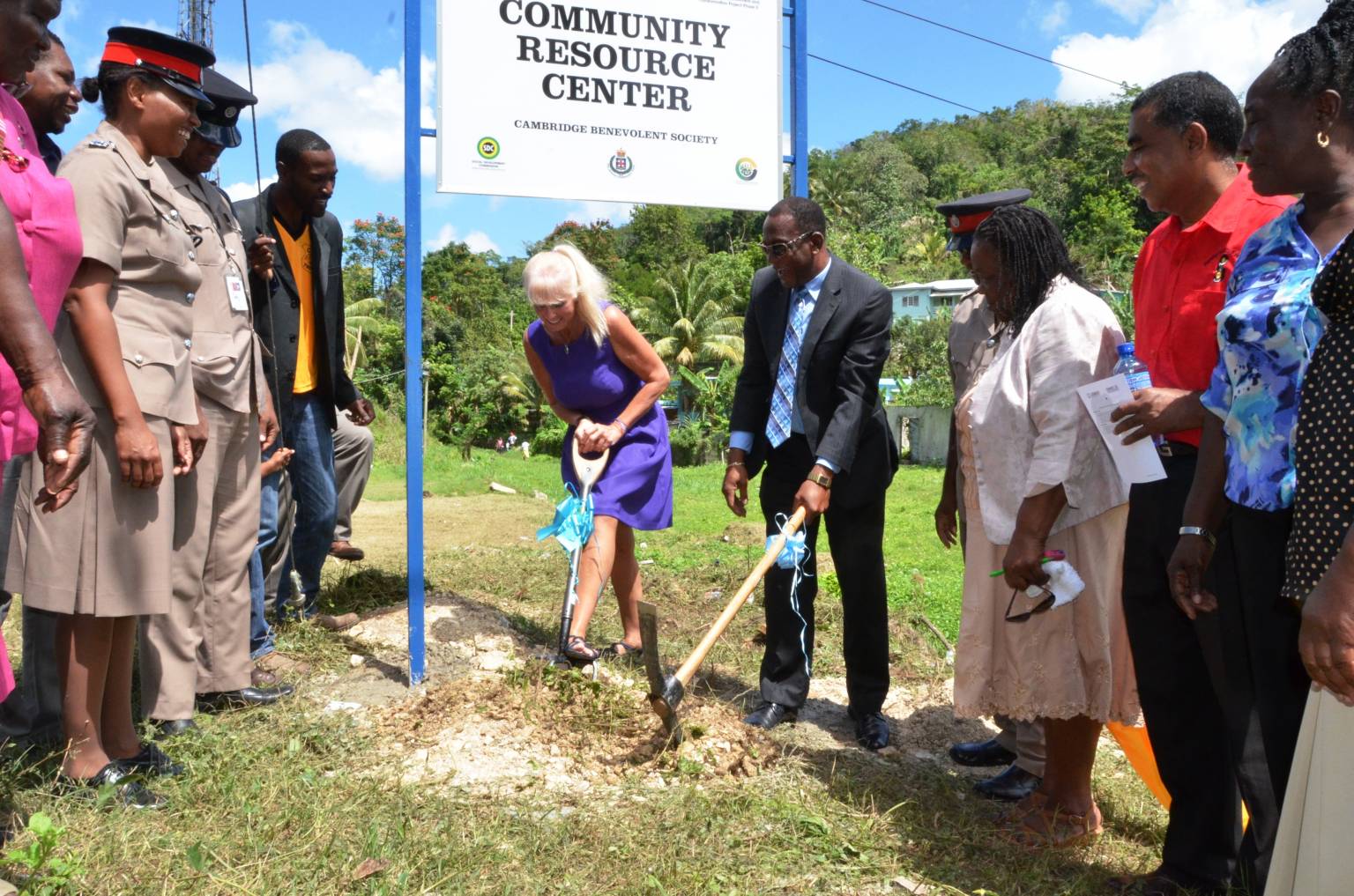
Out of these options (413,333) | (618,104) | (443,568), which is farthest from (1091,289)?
(443,568)

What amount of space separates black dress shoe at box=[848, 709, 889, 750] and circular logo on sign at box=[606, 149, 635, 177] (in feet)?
8.38

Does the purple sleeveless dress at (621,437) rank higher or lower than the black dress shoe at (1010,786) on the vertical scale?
higher

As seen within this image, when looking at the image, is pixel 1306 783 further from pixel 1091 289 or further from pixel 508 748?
pixel 508 748

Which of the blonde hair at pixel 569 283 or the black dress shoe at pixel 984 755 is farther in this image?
the blonde hair at pixel 569 283

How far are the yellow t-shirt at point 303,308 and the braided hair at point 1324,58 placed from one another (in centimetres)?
410

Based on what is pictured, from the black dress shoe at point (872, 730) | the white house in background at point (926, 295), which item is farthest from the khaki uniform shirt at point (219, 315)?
the white house in background at point (926, 295)

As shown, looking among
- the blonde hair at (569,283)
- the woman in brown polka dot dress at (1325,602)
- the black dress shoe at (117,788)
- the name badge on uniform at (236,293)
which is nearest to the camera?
the woman in brown polka dot dress at (1325,602)

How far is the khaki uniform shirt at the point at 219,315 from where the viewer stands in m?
3.78

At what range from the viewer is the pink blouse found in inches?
96.3

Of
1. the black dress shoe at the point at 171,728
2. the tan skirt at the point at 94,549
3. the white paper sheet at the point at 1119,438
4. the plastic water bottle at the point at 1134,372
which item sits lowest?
the black dress shoe at the point at 171,728

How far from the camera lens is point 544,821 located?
3.21 metres

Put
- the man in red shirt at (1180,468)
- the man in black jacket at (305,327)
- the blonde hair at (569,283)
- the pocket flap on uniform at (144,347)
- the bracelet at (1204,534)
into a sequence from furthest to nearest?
1. the man in black jacket at (305,327)
2. the blonde hair at (569,283)
3. the pocket flap on uniform at (144,347)
4. the man in red shirt at (1180,468)
5. the bracelet at (1204,534)

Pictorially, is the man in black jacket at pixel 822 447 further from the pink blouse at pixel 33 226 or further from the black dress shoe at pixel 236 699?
the pink blouse at pixel 33 226

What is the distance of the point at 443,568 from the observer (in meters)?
7.14
